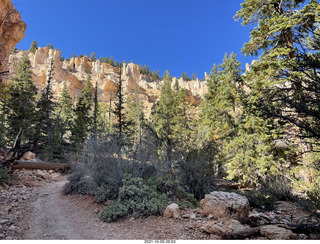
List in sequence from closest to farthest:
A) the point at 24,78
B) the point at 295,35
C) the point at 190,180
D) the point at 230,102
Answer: the point at 190,180 < the point at 295,35 < the point at 230,102 < the point at 24,78

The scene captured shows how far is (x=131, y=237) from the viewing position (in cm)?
382

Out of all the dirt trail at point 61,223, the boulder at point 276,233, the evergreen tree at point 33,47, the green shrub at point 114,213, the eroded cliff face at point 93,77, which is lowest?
the dirt trail at point 61,223

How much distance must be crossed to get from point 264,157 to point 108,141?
821cm

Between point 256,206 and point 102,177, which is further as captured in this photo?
point 102,177

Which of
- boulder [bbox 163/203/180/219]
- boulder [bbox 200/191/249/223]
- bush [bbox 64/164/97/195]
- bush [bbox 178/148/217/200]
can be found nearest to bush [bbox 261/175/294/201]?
bush [bbox 178/148/217/200]

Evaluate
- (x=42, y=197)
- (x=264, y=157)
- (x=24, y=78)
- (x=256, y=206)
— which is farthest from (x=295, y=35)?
(x=24, y=78)

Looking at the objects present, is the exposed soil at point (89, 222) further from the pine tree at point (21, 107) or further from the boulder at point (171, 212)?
the pine tree at point (21, 107)

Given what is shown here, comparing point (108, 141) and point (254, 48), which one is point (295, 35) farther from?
point (108, 141)

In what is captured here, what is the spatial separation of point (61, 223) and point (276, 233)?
5547mm

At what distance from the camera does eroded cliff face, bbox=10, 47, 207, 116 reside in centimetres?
6569

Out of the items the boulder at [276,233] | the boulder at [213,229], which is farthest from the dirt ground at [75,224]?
the boulder at [276,233]

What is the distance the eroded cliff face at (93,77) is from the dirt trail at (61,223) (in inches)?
1949

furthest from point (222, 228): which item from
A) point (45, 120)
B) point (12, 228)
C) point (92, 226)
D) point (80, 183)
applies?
point (45, 120)

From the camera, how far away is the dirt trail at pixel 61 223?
13.6ft
